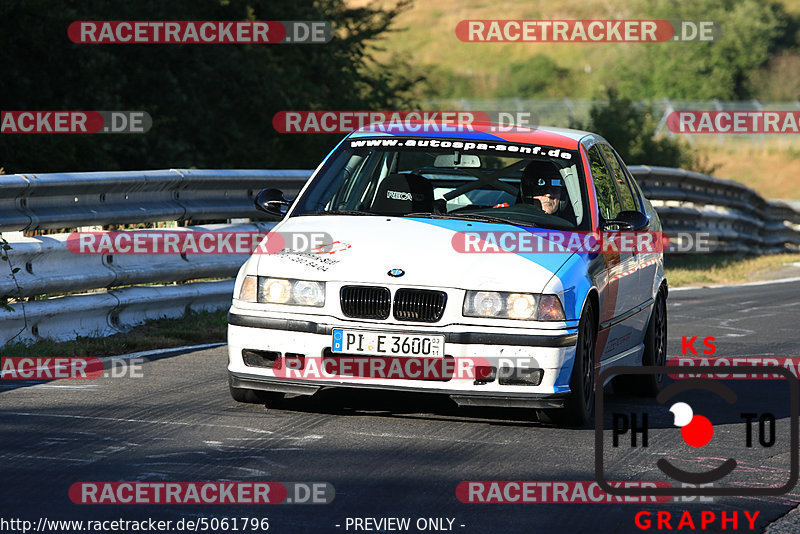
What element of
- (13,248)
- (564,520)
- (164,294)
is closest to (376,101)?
(164,294)

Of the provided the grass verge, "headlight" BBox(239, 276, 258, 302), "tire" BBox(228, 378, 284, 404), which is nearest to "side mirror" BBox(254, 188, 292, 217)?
"headlight" BBox(239, 276, 258, 302)

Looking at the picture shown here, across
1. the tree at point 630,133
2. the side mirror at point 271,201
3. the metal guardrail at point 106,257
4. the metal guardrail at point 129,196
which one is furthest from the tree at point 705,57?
the side mirror at point 271,201

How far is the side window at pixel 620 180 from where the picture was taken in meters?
9.05

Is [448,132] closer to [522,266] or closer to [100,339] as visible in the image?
[522,266]

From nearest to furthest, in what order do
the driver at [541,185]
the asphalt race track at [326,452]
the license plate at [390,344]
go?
the asphalt race track at [326,452] → the license plate at [390,344] → the driver at [541,185]

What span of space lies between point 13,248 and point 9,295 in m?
0.33

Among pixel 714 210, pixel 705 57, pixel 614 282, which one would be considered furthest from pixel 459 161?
pixel 705 57

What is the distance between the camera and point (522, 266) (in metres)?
7.05

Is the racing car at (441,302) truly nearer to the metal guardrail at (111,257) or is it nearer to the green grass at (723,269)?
the metal guardrail at (111,257)

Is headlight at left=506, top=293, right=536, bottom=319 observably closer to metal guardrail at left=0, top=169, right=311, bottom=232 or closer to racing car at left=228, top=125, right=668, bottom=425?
racing car at left=228, top=125, right=668, bottom=425

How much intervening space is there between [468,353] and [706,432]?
156cm

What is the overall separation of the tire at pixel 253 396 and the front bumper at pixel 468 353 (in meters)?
0.36

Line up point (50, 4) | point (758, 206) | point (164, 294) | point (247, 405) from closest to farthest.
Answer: point (247, 405), point (164, 294), point (50, 4), point (758, 206)

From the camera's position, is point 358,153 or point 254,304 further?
point 358,153
